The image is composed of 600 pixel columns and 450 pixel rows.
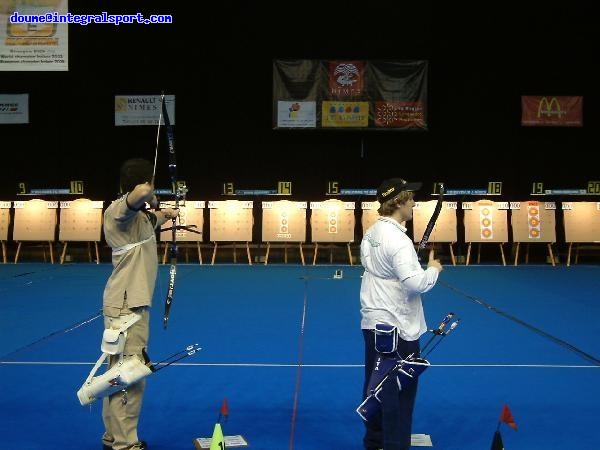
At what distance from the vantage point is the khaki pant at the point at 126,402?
2.92 meters

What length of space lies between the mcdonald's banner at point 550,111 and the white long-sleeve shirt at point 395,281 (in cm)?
1143

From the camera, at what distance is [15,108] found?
532 inches

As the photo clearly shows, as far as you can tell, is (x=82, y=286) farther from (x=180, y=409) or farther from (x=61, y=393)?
(x=180, y=409)

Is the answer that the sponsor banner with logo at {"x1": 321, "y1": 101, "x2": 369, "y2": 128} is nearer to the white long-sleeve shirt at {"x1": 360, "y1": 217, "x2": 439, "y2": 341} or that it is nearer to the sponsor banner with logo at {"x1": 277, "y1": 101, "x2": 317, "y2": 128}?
the sponsor banner with logo at {"x1": 277, "y1": 101, "x2": 317, "y2": 128}

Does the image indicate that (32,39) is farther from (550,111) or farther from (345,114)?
(550,111)

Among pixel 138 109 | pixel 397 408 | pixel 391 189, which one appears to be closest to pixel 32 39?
pixel 138 109

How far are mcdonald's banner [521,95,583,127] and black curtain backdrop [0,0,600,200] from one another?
31cm

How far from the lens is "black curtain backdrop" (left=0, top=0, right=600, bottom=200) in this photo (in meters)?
13.2

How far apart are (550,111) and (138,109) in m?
8.95

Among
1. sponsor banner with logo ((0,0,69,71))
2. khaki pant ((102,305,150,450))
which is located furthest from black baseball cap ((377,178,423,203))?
sponsor banner with logo ((0,0,69,71))

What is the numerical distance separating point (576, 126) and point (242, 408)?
38.6 ft

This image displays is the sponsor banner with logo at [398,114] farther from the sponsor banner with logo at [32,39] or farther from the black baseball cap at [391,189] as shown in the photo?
the black baseball cap at [391,189]

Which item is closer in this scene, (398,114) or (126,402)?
(126,402)

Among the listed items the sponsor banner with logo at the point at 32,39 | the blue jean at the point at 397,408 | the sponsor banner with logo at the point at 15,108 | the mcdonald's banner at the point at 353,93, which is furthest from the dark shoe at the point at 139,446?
the sponsor banner with logo at the point at 15,108
